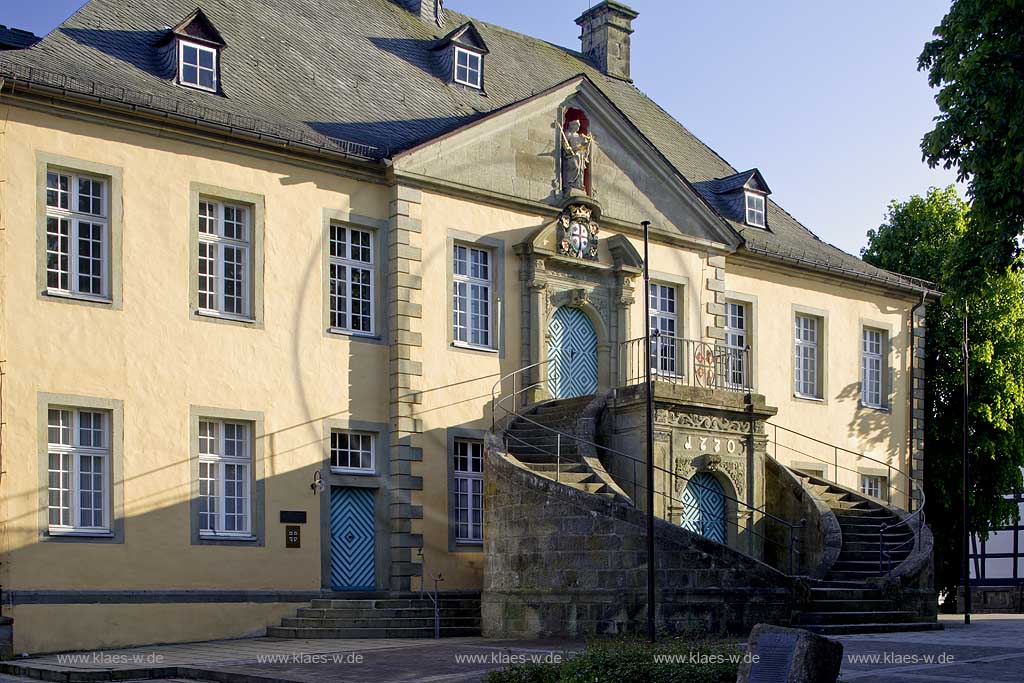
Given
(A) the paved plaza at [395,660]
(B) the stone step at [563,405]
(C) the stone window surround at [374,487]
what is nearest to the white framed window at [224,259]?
(C) the stone window surround at [374,487]

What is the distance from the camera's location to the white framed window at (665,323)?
27.3m

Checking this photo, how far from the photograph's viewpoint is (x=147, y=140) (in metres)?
20.8

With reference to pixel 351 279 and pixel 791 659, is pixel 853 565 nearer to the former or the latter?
pixel 351 279

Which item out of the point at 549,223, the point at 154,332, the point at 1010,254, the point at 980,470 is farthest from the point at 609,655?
the point at 980,470

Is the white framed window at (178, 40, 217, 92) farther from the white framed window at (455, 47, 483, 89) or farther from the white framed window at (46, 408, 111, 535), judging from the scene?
the white framed window at (455, 47, 483, 89)

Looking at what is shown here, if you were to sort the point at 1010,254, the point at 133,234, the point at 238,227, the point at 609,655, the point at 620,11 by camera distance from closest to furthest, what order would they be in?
the point at 609,655
the point at 1010,254
the point at 133,234
the point at 238,227
the point at 620,11

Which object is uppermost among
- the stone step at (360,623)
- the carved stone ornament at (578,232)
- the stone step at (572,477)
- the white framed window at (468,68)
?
the white framed window at (468,68)

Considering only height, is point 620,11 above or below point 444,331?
above

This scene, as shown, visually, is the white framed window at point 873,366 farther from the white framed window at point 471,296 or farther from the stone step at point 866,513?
the white framed window at point 471,296

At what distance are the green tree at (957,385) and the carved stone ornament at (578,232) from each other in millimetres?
10671

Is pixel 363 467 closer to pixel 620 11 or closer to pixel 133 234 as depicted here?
pixel 133 234

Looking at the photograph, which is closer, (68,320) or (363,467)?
(68,320)

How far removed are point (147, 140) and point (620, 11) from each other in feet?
52.7

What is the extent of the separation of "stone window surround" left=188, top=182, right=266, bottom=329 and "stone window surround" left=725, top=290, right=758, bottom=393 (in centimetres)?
1108
